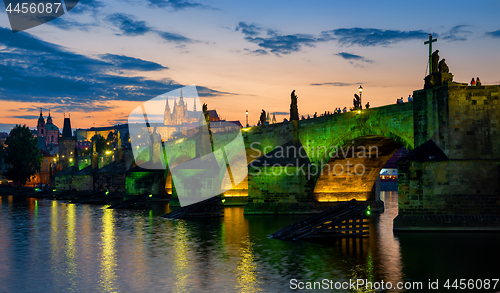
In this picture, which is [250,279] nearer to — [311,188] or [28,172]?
[311,188]

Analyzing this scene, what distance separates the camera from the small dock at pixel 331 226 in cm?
2770

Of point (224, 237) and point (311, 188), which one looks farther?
point (311, 188)

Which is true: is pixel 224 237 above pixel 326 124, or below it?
below

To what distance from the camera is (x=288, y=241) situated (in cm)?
2730

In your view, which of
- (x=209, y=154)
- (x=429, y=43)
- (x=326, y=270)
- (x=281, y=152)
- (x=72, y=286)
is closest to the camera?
(x=72, y=286)

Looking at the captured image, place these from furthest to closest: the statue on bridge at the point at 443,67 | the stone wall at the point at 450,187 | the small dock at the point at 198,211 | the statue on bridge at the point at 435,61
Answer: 1. the small dock at the point at 198,211
2. the statue on bridge at the point at 435,61
3. the statue on bridge at the point at 443,67
4. the stone wall at the point at 450,187

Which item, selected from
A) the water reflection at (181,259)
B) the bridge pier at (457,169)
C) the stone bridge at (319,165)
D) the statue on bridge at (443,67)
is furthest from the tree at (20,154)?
the statue on bridge at (443,67)

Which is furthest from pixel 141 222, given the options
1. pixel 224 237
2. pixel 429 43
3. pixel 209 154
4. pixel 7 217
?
pixel 429 43

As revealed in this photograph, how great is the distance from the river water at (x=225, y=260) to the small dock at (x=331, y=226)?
0.76 metres

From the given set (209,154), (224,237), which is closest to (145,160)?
(209,154)

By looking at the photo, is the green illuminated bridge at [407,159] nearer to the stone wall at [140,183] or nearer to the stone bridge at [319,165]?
the stone bridge at [319,165]

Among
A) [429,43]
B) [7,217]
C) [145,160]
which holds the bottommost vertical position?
[7,217]

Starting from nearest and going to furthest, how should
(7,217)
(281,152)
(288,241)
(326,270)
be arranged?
(326,270)
(288,241)
(281,152)
(7,217)

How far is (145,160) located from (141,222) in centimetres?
3495
